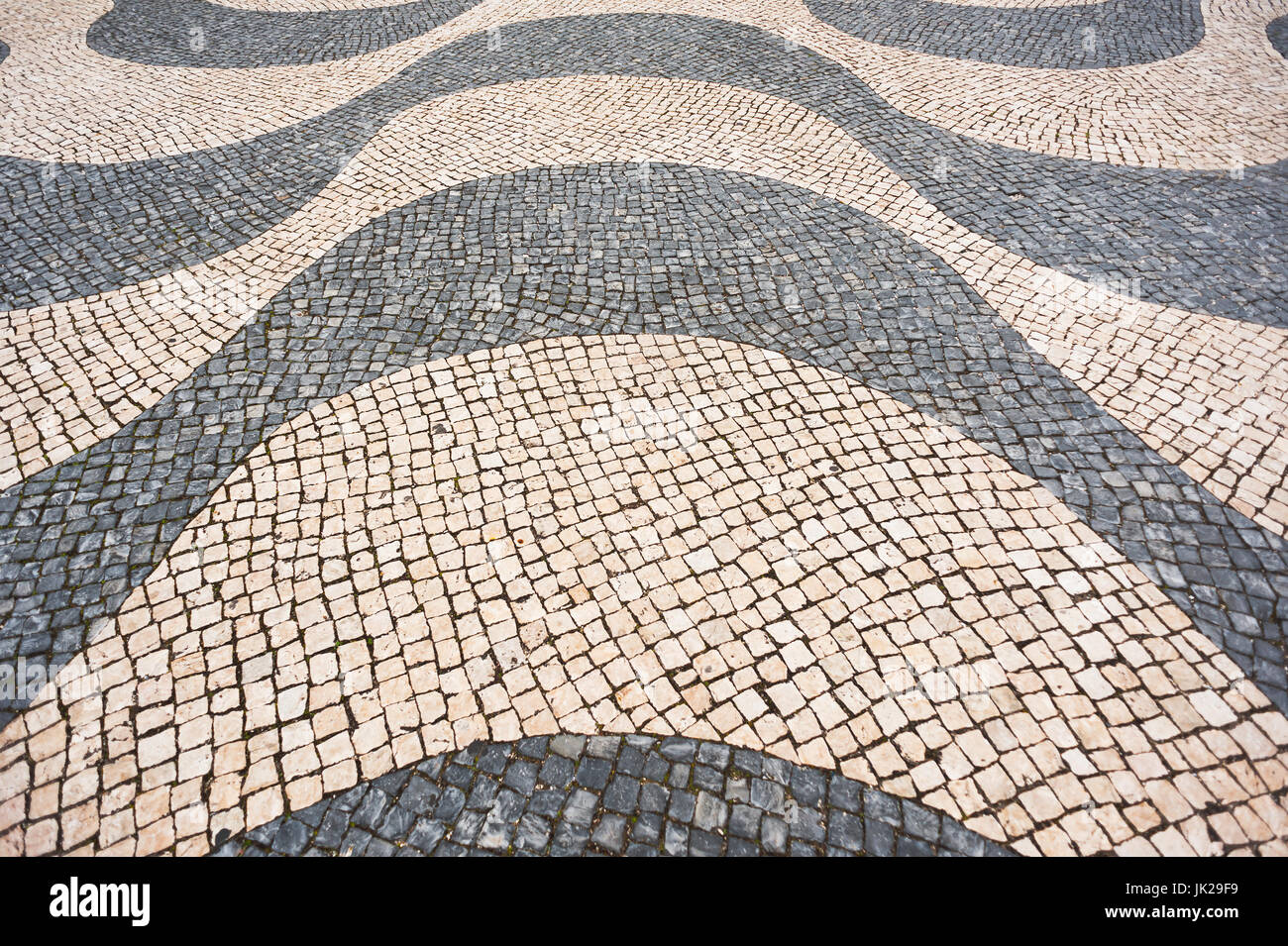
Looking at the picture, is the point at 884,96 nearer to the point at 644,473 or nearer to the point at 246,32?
the point at 644,473

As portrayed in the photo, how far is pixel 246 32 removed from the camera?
11.9 meters

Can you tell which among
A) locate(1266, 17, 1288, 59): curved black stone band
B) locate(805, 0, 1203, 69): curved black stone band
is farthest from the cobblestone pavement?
locate(1266, 17, 1288, 59): curved black stone band

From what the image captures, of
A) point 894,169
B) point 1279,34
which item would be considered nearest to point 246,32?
point 894,169

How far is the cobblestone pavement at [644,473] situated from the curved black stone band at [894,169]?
0.21 ft

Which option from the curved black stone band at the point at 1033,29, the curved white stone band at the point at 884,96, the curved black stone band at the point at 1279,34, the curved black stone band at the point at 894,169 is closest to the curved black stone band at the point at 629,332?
the curved black stone band at the point at 894,169

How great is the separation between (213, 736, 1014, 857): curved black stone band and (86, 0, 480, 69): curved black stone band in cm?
1093

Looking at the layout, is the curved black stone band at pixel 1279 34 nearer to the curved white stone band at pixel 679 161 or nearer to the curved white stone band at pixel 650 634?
the curved white stone band at pixel 679 161

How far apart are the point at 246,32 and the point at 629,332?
389 inches

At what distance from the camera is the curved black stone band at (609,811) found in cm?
382

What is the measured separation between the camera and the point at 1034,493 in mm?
5371

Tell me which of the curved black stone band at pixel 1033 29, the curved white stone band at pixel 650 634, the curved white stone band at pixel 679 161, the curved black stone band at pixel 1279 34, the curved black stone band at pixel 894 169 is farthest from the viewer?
the curved black stone band at pixel 1279 34

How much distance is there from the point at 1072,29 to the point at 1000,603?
11.4 meters

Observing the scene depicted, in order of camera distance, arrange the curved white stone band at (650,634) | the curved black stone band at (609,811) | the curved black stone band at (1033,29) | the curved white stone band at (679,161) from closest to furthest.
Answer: the curved black stone band at (609,811) → the curved white stone band at (650,634) → the curved white stone band at (679,161) → the curved black stone band at (1033,29)

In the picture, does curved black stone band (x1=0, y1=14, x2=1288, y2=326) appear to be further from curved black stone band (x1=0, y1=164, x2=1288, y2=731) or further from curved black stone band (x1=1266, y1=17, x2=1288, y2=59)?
curved black stone band (x1=1266, y1=17, x2=1288, y2=59)
